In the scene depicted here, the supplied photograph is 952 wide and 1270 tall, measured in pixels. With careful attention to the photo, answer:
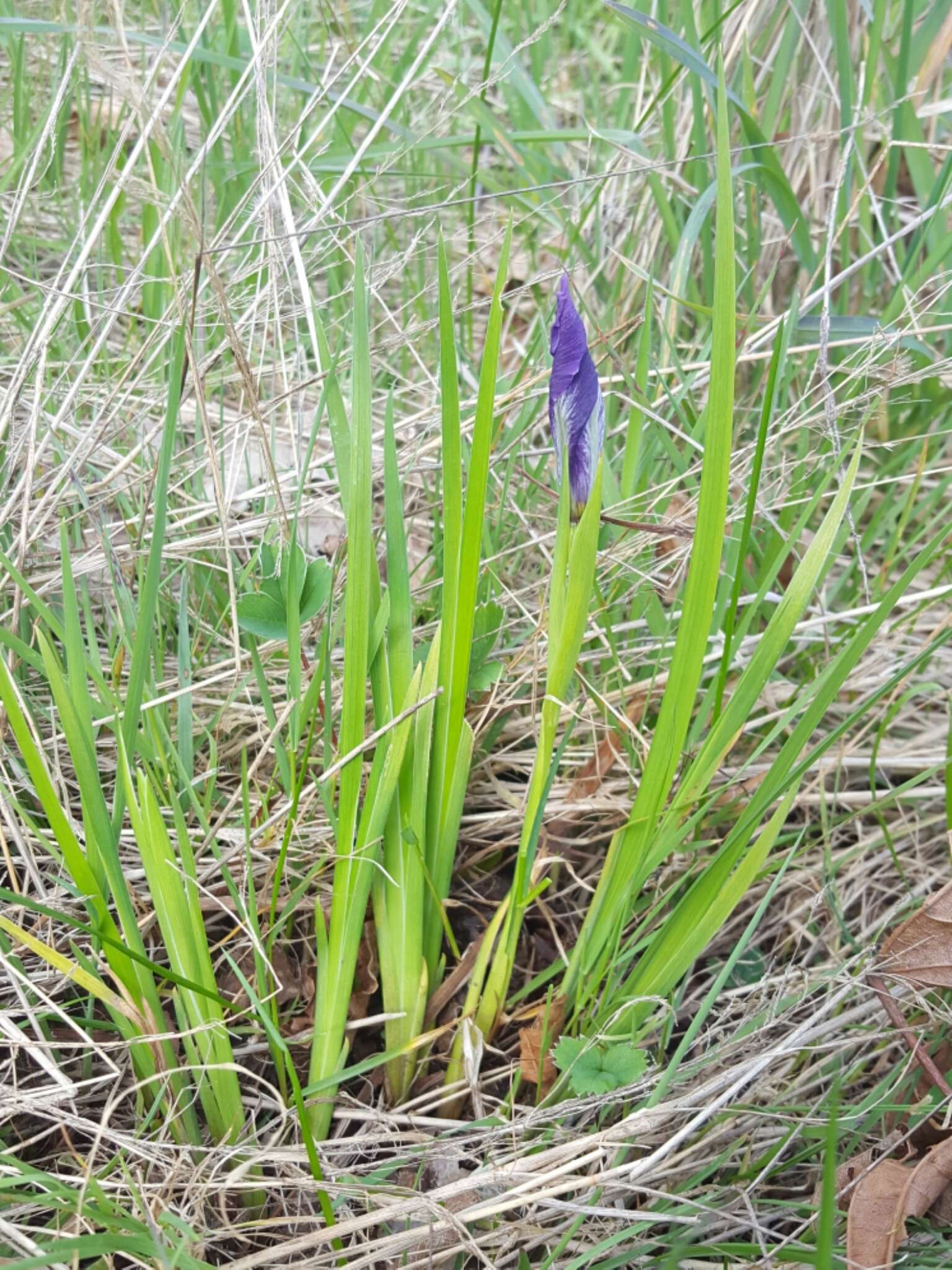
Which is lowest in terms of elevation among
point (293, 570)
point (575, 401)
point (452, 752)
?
point (452, 752)

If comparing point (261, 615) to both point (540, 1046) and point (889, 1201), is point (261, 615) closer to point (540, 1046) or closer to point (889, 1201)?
point (540, 1046)

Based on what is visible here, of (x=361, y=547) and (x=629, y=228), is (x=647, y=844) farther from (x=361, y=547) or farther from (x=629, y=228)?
(x=629, y=228)

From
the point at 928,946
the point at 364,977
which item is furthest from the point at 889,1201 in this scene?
the point at 364,977

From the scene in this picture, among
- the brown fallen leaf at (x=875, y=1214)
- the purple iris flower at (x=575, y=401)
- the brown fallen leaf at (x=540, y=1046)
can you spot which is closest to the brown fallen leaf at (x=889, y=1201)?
the brown fallen leaf at (x=875, y=1214)

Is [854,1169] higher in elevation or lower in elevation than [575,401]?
lower

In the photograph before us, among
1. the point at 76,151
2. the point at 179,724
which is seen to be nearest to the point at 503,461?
the point at 179,724

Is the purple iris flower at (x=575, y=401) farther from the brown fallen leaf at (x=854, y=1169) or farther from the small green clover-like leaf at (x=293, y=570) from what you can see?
the brown fallen leaf at (x=854, y=1169)
